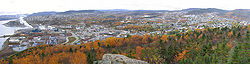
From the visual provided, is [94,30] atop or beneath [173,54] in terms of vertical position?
beneath

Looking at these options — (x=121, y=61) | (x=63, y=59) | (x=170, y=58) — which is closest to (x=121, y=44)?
(x=63, y=59)

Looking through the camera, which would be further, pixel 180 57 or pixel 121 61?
pixel 180 57

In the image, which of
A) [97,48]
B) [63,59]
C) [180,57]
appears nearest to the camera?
[180,57]

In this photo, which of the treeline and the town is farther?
the town

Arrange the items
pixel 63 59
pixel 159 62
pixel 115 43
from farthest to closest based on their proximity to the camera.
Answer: pixel 115 43 → pixel 63 59 → pixel 159 62

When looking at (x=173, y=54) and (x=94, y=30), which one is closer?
(x=173, y=54)

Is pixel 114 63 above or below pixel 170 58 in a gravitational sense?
above

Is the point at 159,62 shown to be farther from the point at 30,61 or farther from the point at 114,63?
the point at 30,61

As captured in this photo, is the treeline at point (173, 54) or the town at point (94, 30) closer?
the treeline at point (173, 54)

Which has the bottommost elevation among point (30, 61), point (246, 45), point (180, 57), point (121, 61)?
A: point (30, 61)
